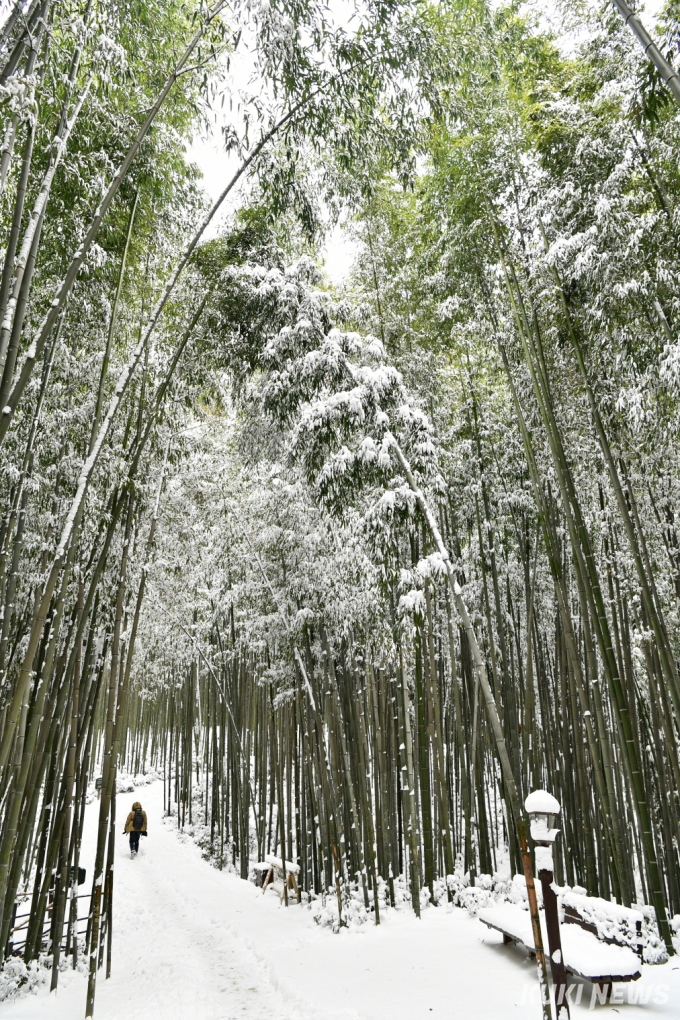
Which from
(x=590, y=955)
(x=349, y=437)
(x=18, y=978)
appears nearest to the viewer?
(x=590, y=955)

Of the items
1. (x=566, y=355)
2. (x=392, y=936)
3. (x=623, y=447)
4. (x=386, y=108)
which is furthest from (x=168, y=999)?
(x=386, y=108)

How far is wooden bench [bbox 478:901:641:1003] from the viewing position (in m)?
2.97

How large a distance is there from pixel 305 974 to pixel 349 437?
3642 millimetres

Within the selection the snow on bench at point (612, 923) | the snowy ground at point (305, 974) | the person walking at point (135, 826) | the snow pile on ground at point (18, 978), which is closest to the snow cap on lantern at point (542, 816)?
the snowy ground at point (305, 974)

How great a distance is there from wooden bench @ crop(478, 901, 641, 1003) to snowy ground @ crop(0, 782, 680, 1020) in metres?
0.15

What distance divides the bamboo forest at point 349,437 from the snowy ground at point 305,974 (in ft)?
0.11

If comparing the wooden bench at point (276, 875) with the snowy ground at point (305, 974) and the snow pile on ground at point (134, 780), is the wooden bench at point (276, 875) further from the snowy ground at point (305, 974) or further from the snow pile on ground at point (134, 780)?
the snow pile on ground at point (134, 780)

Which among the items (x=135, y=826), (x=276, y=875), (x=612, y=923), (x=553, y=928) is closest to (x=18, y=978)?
(x=553, y=928)

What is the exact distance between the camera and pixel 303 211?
4.63 metres

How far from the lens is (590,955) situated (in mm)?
3121

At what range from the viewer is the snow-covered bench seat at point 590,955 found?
297 centimetres

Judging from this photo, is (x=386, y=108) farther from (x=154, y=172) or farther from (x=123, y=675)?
(x=123, y=675)

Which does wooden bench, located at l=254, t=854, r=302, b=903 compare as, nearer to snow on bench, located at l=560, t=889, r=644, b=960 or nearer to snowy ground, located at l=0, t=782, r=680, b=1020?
snowy ground, located at l=0, t=782, r=680, b=1020

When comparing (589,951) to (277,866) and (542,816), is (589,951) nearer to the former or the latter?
(542,816)
